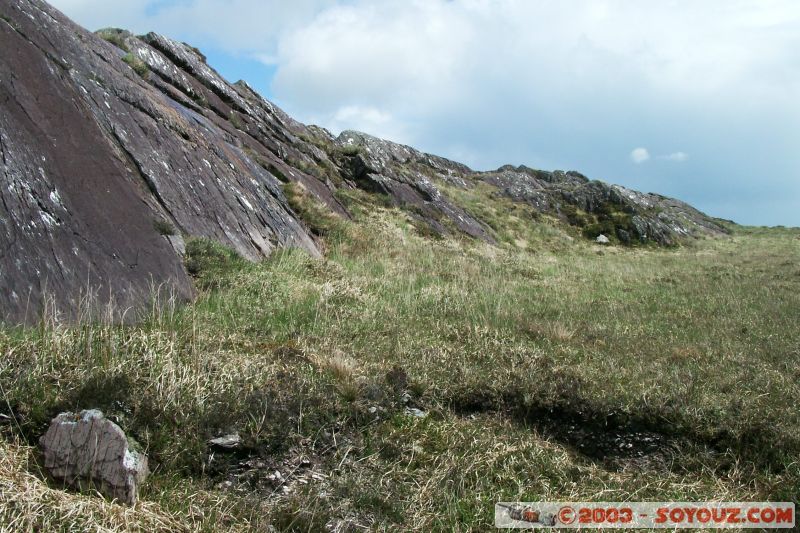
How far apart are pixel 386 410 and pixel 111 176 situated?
5772 millimetres

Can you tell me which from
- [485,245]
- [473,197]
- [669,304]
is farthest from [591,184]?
[669,304]

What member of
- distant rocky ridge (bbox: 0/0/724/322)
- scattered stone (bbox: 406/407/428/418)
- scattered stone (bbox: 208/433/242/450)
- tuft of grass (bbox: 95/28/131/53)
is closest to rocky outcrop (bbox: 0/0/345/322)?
distant rocky ridge (bbox: 0/0/724/322)

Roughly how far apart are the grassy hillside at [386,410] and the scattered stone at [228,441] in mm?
63

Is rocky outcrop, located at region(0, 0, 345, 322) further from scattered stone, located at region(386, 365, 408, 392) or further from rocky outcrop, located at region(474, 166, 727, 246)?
rocky outcrop, located at region(474, 166, 727, 246)

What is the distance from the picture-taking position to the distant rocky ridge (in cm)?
624

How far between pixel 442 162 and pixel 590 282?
44679 millimetres

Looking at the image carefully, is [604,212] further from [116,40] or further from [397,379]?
[397,379]

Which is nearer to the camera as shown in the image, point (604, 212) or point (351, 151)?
point (351, 151)

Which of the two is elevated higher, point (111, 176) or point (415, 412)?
point (111, 176)

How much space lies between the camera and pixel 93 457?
3588 millimetres

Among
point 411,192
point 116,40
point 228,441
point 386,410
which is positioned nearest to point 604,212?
point 411,192

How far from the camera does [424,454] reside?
4539 mm

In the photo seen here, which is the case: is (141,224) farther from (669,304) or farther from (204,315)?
(669,304)

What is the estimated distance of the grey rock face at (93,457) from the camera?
350 centimetres
